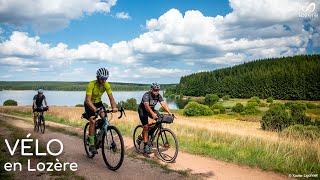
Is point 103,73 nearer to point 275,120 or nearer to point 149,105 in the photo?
point 149,105

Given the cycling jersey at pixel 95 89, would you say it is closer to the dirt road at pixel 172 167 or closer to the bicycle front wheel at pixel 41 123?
the dirt road at pixel 172 167

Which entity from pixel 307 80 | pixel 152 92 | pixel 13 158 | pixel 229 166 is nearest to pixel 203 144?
pixel 229 166

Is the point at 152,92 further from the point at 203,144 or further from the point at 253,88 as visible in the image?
the point at 253,88

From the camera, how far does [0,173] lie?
23.4 feet

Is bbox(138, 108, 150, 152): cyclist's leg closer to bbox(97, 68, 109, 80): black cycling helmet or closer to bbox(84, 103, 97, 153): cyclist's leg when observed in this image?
bbox(84, 103, 97, 153): cyclist's leg

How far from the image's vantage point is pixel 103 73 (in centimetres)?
776

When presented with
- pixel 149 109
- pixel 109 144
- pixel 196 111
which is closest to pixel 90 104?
pixel 109 144

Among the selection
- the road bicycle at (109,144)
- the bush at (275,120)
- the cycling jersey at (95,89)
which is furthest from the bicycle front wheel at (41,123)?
the bush at (275,120)

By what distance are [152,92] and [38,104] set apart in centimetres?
904

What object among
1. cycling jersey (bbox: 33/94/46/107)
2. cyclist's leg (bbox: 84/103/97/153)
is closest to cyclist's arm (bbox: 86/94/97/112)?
cyclist's leg (bbox: 84/103/97/153)

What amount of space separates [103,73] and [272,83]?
124m

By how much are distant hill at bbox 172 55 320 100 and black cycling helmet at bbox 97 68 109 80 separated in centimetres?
11412

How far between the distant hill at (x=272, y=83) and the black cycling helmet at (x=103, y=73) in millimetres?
114116

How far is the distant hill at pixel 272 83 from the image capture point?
10988 centimetres
